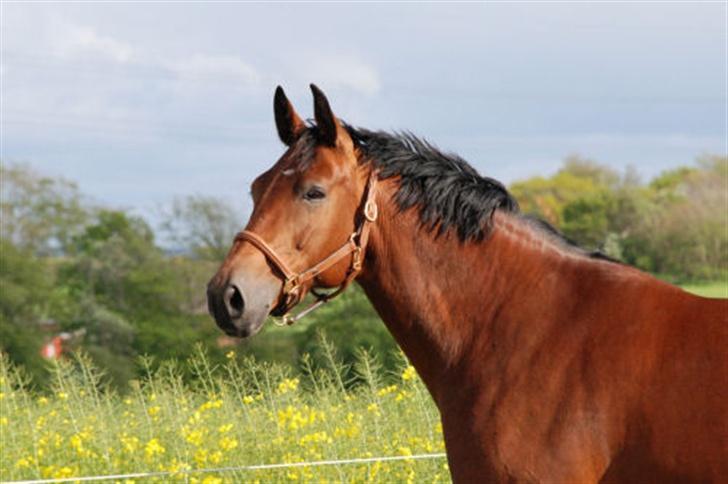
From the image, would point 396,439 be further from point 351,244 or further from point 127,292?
point 127,292

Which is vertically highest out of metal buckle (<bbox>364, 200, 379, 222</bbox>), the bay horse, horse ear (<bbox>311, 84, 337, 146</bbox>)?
horse ear (<bbox>311, 84, 337, 146</bbox>)

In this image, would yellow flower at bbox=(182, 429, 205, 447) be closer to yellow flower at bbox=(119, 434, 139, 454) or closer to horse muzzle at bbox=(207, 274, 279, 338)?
yellow flower at bbox=(119, 434, 139, 454)

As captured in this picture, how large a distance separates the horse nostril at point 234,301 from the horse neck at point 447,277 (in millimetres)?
461

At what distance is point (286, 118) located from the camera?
385 cm

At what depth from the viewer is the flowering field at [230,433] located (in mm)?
6582

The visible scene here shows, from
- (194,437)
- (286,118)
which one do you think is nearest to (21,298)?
(194,437)

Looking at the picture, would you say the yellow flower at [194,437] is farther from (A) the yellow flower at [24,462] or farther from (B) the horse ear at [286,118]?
(B) the horse ear at [286,118]

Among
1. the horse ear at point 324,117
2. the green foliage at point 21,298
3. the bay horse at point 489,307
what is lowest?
the green foliage at point 21,298

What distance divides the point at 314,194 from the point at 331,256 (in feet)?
0.66

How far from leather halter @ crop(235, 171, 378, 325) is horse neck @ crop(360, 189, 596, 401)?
0.18ft

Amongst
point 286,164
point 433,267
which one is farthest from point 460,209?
point 286,164

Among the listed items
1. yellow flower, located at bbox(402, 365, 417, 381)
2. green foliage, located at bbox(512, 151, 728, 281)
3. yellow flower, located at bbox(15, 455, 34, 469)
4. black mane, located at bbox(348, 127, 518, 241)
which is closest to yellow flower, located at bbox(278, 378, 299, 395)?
yellow flower, located at bbox(402, 365, 417, 381)

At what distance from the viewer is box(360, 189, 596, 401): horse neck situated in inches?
143

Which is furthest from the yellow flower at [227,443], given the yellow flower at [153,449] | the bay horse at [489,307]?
the bay horse at [489,307]
